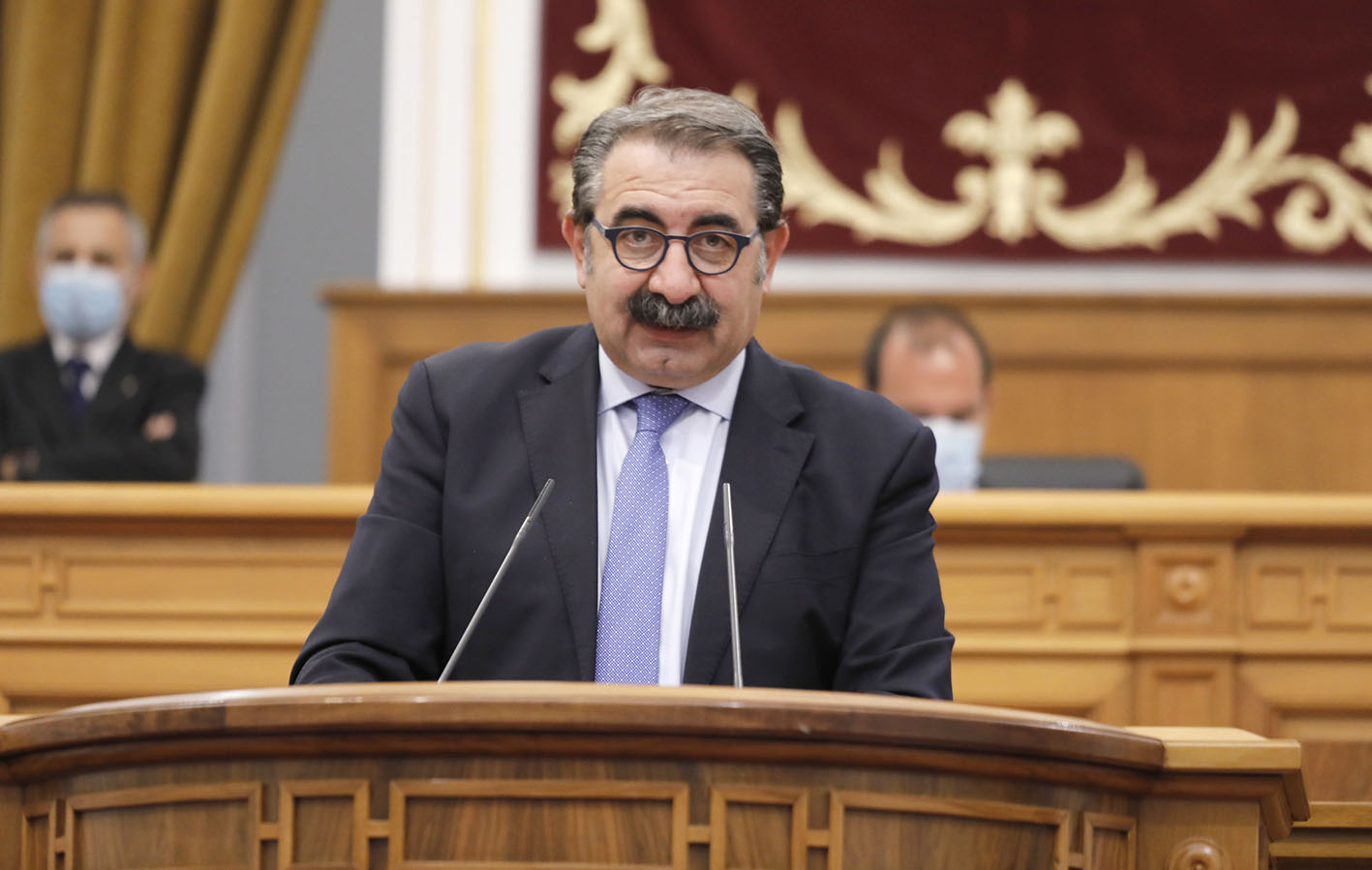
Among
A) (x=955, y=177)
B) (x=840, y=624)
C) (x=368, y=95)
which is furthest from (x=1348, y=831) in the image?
(x=368, y=95)

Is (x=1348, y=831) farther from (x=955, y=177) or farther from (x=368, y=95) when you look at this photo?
(x=368, y=95)

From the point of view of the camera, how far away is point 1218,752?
1542mm

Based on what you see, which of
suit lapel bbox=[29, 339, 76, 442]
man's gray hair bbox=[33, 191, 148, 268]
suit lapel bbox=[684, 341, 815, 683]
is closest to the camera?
suit lapel bbox=[684, 341, 815, 683]

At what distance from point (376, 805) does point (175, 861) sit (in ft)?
0.55

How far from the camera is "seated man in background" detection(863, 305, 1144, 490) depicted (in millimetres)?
3658

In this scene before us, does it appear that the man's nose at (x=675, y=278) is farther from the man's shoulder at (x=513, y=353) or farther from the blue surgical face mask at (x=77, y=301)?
the blue surgical face mask at (x=77, y=301)

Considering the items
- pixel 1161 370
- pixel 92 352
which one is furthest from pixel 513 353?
pixel 1161 370

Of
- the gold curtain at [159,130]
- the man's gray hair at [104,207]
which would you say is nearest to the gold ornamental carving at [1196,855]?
the man's gray hair at [104,207]

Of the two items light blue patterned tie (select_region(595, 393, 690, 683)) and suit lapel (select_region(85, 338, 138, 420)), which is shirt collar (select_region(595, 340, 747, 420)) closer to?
light blue patterned tie (select_region(595, 393, 690, 683))

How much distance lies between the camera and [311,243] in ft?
19.3

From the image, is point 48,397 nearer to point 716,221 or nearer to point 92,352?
point 92,352

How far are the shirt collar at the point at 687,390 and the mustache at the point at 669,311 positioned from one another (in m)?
0.12

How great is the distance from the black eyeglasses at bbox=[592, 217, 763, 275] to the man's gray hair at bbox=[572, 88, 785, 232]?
0.06 m

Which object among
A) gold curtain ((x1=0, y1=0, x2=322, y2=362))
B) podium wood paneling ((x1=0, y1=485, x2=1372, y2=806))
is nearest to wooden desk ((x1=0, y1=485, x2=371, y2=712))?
podium wood paneling ((x1=0, y1=485, x2=1372, y2=806))
